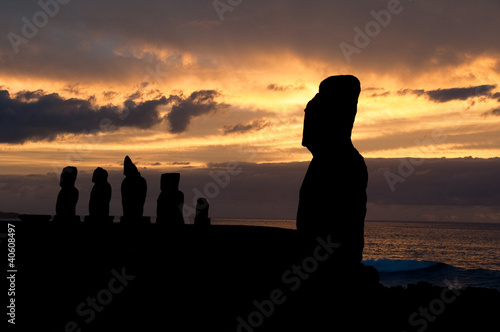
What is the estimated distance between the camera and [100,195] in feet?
53.7

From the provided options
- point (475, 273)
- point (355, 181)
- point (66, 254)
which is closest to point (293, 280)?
point (355, 181)

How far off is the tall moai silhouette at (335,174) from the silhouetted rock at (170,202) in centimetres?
765

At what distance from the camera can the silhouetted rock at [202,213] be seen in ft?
52.4

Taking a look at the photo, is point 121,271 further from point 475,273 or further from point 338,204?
point 475,273

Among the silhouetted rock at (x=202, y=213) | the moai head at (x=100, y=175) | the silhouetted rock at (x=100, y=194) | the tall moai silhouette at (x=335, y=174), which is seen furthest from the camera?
the moai head at (x=100, y=175)

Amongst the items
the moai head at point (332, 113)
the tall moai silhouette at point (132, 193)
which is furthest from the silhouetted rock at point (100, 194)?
the moai head at point (332, 113)

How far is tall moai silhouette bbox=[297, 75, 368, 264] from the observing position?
745cm

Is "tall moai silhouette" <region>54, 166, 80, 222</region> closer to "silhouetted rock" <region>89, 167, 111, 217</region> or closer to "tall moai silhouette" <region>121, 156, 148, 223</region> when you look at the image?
"silhouetted rock" <region>89, 167, 111, 217</region>

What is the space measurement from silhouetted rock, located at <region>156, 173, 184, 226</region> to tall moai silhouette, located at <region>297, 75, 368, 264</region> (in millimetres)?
7650

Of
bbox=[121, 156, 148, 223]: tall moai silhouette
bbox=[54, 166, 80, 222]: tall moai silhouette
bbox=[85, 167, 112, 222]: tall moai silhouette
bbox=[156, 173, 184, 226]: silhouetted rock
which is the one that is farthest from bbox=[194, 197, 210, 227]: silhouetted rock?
bbox=[54, 166, 80, 222]: tall moai silhouette

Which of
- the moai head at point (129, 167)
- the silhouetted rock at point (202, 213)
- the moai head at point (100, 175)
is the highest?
the moai head at point (129, 167)

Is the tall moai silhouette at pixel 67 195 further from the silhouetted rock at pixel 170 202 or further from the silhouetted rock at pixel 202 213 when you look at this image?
the silhouetted rock at pixel 202 213

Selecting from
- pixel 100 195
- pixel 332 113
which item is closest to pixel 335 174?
pixel 332 113

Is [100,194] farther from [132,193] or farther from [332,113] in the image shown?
[332,113]
